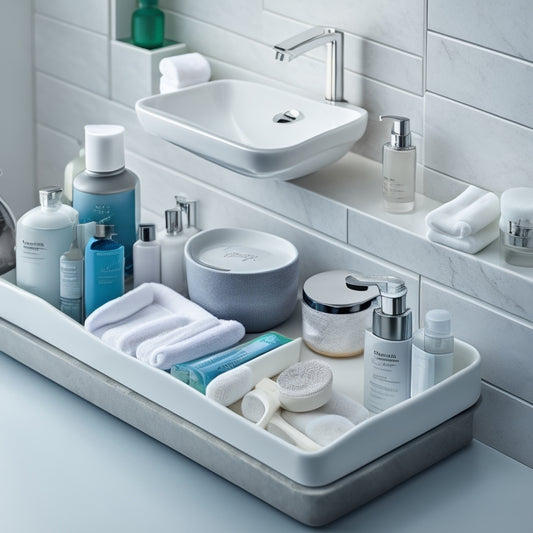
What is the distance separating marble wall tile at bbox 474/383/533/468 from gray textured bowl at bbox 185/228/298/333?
0.41m

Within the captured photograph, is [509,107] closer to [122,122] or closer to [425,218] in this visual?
[425,218]

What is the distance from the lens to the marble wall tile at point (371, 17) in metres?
2.08

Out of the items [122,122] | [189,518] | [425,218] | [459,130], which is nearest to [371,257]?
[425,218]

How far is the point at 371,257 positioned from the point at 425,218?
148mm

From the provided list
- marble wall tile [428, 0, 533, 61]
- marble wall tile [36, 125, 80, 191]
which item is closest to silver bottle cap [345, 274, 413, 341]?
marble wall tile [428, 0, 533, 61]

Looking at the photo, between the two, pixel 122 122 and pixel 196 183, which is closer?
pixel 196 183

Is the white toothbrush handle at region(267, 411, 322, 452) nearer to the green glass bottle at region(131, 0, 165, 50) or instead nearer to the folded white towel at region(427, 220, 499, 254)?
the folded white towel at region(427, 220, 499, 254)

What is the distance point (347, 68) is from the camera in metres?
2.26

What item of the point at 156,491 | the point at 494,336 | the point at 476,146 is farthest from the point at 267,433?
the point at 476,146

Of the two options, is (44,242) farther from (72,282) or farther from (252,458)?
(252,458)

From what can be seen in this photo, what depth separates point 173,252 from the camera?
2.21 metres

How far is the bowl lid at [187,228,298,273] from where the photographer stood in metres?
2.10

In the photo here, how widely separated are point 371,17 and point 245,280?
0.58m

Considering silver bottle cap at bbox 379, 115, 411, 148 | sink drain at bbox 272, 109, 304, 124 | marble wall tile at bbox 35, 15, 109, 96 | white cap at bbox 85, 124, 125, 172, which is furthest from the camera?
marble wall tile at bbox 35, 15, 109, 96
